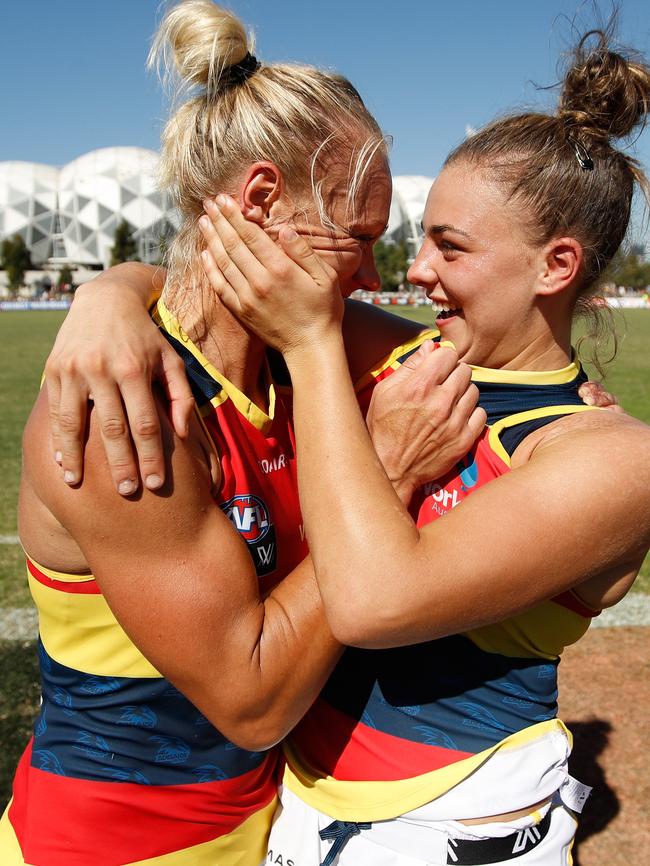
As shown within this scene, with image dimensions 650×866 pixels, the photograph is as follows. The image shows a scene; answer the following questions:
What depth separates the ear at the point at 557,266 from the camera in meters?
2.21

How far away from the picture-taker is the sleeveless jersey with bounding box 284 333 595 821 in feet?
6.24

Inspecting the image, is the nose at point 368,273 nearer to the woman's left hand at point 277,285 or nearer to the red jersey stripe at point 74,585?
the woman's left hand at point 277,285

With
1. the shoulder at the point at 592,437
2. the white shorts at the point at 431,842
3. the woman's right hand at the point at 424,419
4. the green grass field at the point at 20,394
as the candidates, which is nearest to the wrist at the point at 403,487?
the woman's right hand at the point at 424,419

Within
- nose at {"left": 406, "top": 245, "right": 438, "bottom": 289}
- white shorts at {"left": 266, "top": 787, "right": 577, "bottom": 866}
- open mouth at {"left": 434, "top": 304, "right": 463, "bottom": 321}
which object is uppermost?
nose at {"left": 406, "top": 245, "right": 438, "bottom": 289}

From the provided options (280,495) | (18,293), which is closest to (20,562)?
(280,495)

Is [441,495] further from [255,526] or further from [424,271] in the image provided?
[424,271]

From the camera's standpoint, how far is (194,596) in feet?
5.49

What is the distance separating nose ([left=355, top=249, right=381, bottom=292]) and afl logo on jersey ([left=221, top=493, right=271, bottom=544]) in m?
0.74

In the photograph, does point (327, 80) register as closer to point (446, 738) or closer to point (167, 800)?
point (446, 738)

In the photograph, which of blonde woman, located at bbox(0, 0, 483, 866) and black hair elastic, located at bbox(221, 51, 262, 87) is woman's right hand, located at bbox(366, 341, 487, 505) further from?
black hair elastic, located at bbox(221, 51, 262, 87)

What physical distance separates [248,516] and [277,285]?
55 centimetres

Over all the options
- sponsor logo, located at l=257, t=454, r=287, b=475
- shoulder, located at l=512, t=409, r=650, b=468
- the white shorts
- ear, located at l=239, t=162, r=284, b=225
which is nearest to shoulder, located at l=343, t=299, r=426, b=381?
sponsor logo, located at l=257, t=454, r=287, b=475

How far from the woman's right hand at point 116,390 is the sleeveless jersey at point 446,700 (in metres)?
0.69

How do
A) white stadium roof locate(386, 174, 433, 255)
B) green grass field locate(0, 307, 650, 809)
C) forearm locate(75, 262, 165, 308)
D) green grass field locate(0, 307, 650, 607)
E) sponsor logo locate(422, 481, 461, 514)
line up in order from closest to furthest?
1. sponsor logo locate(422, 481, 461, 514)
2. forearm locate(75, 262, 165, 308)
3. green grass field locate(0, 307, 650, 809)
4. green grass field locate(0, 307, 650, 607)
5. white stadium roof locate(386, 174, 433, 255)
